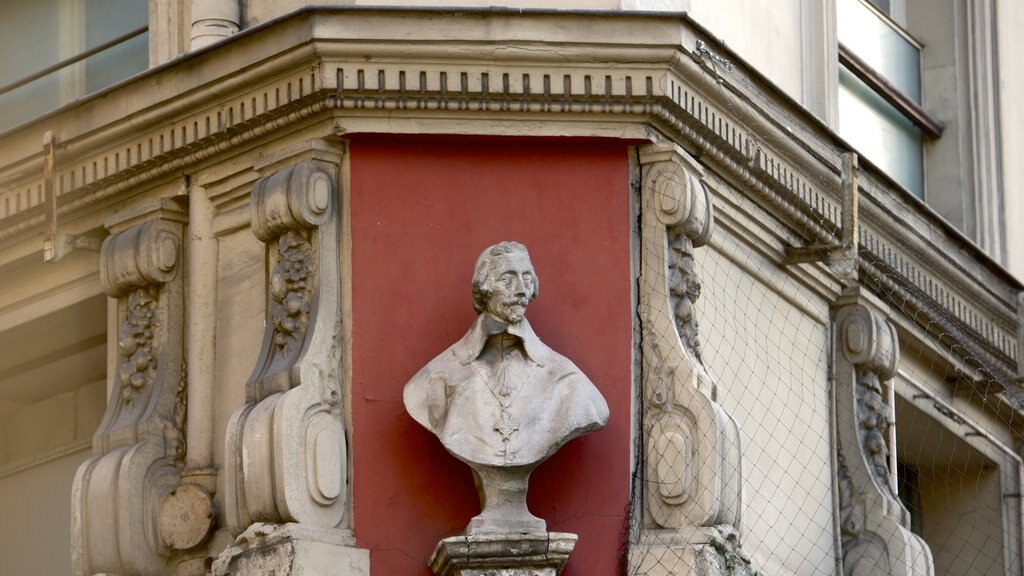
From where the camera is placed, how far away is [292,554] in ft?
34.7

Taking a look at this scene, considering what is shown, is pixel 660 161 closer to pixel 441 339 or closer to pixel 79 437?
pixel 441 339

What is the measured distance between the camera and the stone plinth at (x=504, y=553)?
1054 centimetres

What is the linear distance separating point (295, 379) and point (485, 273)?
0.81 meters

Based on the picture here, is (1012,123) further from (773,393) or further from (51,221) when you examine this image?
(51,221)

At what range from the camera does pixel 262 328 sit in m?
11.3

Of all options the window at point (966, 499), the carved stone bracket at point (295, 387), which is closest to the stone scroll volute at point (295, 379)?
the carved stone bracket at point (295, 387)

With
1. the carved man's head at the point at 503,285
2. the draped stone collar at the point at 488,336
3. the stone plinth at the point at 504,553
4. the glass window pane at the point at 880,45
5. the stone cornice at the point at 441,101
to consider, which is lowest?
the stone plinth at the point at 504,553

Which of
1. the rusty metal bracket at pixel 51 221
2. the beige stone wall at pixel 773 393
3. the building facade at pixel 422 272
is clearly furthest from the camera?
the rusty metal bracket at pixel 51 221

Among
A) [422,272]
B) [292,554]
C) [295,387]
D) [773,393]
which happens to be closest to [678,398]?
[422,272]

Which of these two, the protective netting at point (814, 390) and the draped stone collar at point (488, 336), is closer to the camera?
the draped stone collar at point (488, 336)

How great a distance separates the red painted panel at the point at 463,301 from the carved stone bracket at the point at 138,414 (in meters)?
0.85

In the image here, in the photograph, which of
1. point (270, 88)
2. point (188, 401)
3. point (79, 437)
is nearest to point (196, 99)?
point (270, 88)

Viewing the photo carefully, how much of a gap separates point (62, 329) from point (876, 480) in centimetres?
356

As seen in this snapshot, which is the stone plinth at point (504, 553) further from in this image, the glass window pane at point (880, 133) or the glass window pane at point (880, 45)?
the glass window pane at point (880, 45)
